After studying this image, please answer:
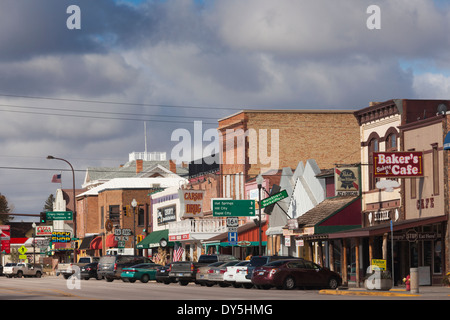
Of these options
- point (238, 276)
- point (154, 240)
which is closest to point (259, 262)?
point (238, 276)

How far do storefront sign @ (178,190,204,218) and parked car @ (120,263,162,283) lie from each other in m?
17.2

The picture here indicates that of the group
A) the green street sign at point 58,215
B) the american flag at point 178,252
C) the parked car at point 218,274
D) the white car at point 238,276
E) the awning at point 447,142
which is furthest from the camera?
the green street sign at point 58,215

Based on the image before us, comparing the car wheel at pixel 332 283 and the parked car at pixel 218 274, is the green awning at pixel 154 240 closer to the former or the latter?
the parked car at pixel 218 274

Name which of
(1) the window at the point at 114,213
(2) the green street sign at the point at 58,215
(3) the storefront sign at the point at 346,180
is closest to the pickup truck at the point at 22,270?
(2) the green street sign at the point at 58,215

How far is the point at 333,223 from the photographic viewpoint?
49562 millimetres

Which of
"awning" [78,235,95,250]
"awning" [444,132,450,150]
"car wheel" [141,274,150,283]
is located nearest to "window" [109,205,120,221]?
"awning" [78,235,95,250]

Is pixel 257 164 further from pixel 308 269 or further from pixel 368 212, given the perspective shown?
pixel 308 269

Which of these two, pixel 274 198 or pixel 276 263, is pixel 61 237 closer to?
pixel 274 198

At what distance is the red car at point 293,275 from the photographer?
4047cm

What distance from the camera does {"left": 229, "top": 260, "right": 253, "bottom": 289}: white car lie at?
143 ft

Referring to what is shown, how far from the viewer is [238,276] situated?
145ft

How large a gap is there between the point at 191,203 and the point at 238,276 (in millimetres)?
29065

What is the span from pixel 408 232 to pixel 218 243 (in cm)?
2601

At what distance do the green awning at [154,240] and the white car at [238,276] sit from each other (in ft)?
113
